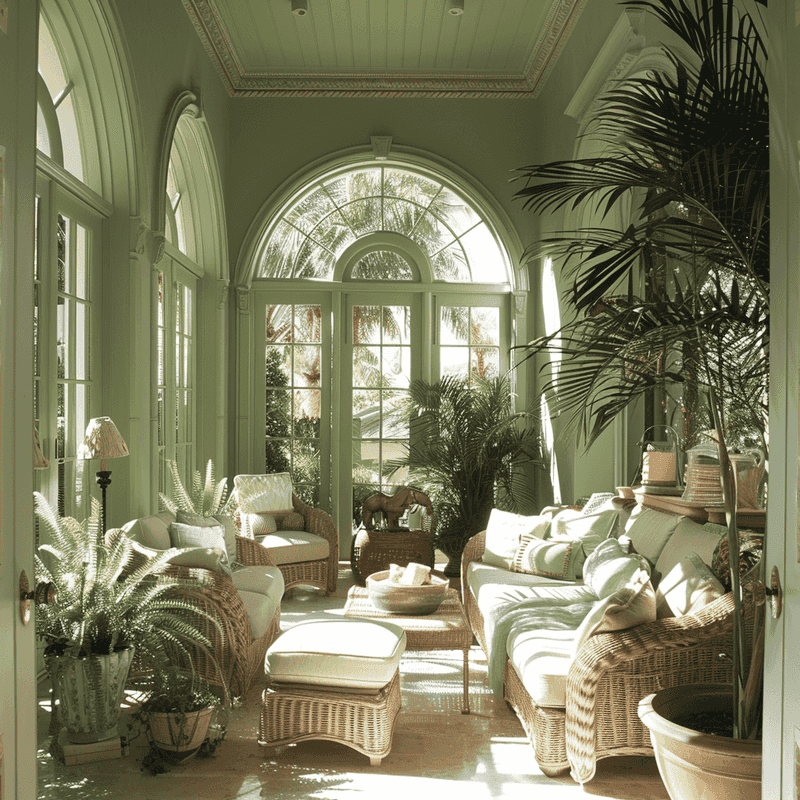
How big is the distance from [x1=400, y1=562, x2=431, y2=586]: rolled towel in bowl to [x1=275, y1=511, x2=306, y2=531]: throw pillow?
2291 mm

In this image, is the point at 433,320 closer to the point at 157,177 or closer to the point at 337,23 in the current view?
the point at 337,23

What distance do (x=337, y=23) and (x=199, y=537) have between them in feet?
Result: 13.9

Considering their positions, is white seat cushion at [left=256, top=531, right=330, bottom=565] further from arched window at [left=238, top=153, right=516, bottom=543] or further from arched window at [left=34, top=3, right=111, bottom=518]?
arched window at [left=34, top=3, right=111, bottom=518]

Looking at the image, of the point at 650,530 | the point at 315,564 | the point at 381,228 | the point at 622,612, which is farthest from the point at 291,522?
the point at 622,612

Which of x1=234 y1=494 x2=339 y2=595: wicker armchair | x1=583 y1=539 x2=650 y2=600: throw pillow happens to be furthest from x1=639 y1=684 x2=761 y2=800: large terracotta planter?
x1=234 y1=494 x2=339 y2=595: wicker armchair

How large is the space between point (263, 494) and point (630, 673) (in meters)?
3.99

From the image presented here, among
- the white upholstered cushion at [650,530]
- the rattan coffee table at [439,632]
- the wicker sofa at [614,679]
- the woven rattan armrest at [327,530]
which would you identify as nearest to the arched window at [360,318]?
the woven rattan armrest at [327,530]

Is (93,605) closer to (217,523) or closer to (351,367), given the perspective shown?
(217,523)

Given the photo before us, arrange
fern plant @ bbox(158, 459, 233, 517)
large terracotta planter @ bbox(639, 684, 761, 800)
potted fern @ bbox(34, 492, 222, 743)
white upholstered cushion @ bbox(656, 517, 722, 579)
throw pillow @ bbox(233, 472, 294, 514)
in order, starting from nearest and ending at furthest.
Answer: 1. large terracotta planter @ bbox(639, 684, 761, 800)
2. potted fern @ bbox(34, 492, 222, 743)
3. white upholstered cushion @ bbox(656, 517, 722, 579)
4. fern plant @ bbox(158, 459, 233, 517)
5. throw pillow @ bbox(233, 472, 294, 514)

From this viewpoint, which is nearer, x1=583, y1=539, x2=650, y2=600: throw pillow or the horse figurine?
x1=583, y1=539, x2=650, y2=600: throw pillow

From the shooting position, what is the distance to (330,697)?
3.20 metres

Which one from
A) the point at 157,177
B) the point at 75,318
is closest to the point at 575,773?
the point at 75,318

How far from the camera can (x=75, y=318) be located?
4480 millimetres

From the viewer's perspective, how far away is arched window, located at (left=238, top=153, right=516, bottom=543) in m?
7.63
